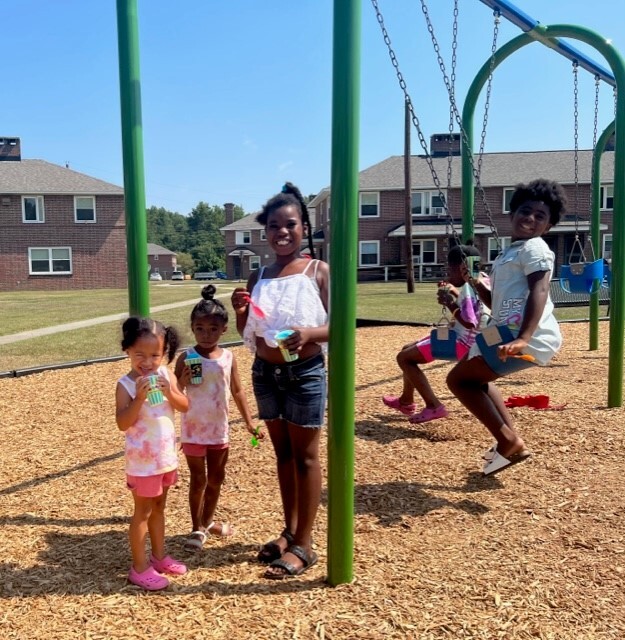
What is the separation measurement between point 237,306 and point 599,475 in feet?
8.07

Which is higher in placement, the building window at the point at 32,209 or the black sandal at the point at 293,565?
the building window at the point at 32,209

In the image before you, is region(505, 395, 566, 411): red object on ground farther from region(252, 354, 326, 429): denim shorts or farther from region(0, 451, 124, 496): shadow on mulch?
region(0, 451, 124, 496): shadow on mulch

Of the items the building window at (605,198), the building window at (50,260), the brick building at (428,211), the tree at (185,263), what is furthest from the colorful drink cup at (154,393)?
the tree at (185,263)

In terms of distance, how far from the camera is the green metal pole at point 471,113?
5754mm

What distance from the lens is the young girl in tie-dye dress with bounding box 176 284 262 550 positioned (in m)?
2.90

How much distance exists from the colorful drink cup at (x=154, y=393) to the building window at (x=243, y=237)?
183 ft

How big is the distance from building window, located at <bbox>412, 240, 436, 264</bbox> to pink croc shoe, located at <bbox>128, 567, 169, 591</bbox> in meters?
34.9

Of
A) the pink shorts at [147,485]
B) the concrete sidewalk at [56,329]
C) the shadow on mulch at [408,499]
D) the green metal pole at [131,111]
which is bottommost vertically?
the shadow on mulch at [408,499]

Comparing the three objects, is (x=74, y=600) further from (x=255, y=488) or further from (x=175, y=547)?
(x=255, y=488)

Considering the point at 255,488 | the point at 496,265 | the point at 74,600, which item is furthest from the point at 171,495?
the point at 496,265

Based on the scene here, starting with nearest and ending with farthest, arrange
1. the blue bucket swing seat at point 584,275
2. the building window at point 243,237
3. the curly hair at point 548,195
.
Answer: the curly hair at point 548,195, the blue bucket swing seat at point 584,275, the building window at point 243,237

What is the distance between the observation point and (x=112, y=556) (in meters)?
2.88

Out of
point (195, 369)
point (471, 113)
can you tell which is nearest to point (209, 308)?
point (195, 369)

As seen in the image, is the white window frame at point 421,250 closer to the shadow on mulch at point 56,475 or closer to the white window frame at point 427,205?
the white window frame at point 427,205
